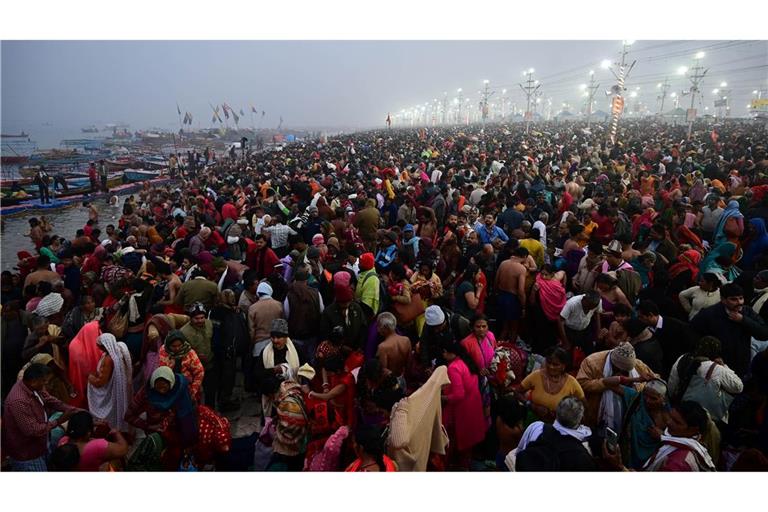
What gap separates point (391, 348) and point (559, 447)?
5.41ft

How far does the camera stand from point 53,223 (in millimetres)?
17188

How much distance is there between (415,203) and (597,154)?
9.81 m

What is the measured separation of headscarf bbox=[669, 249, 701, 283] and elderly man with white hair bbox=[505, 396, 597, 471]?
10.5ft

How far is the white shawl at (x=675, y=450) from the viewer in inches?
104

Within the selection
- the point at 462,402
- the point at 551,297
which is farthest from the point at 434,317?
the point at 551,297

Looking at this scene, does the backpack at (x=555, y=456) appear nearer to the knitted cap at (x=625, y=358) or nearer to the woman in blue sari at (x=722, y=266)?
the knitted cap at (x=625, y=358)

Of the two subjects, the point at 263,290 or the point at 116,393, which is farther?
the point at 263,290

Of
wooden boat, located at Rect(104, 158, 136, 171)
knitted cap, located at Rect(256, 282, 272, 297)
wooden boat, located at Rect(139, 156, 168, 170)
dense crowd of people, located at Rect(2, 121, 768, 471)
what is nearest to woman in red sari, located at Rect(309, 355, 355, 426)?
dense crowd of people, located at Rect(2, 121, 768, 471)

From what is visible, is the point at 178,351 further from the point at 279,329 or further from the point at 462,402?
the point at 462,402

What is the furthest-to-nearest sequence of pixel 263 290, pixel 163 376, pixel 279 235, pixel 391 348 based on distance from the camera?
pixel 279 235, pixel 263 290, pixel 391 348, pixel 163 376

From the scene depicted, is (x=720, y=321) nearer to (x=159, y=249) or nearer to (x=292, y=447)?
Answer: (x=292, y=447)

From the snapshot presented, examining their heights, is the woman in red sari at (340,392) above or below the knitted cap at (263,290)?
below

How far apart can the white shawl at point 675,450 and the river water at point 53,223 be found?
13.5 m

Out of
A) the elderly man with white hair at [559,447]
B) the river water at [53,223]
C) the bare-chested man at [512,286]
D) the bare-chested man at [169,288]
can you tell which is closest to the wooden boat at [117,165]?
the river water at [53,223]
